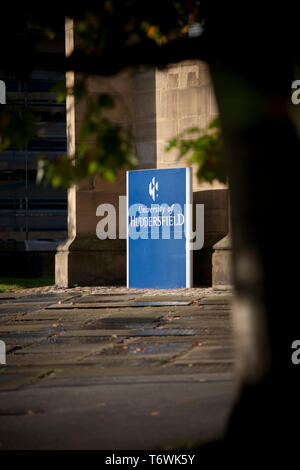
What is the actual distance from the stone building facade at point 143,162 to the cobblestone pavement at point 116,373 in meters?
3.41

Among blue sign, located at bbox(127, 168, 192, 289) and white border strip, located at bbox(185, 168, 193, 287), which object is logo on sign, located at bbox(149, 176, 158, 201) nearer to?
blue sign, located at bbox(127, 168, 192, 289)

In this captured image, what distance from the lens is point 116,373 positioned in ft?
27.8

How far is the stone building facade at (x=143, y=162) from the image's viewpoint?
61.1 feet

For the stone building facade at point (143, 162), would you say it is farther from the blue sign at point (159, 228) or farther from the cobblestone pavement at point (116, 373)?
the cobblestone pavement at point (116, 373)

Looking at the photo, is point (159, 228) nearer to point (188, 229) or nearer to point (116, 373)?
point (188, 229)

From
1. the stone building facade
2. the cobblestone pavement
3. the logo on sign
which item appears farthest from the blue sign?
the cobblestone pavement

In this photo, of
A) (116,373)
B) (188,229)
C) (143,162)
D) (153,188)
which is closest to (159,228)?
(188,229)

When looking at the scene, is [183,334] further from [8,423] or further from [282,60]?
[282,60]

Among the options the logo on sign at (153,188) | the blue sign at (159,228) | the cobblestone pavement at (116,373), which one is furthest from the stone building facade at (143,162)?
the cobblestone pavement at (116,373)

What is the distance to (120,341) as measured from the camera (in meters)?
10.8

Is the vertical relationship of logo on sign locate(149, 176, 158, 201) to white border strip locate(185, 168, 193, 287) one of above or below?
above

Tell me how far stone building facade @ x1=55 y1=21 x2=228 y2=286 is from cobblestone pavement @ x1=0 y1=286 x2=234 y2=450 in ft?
11.2

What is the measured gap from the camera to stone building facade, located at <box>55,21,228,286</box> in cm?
1861
